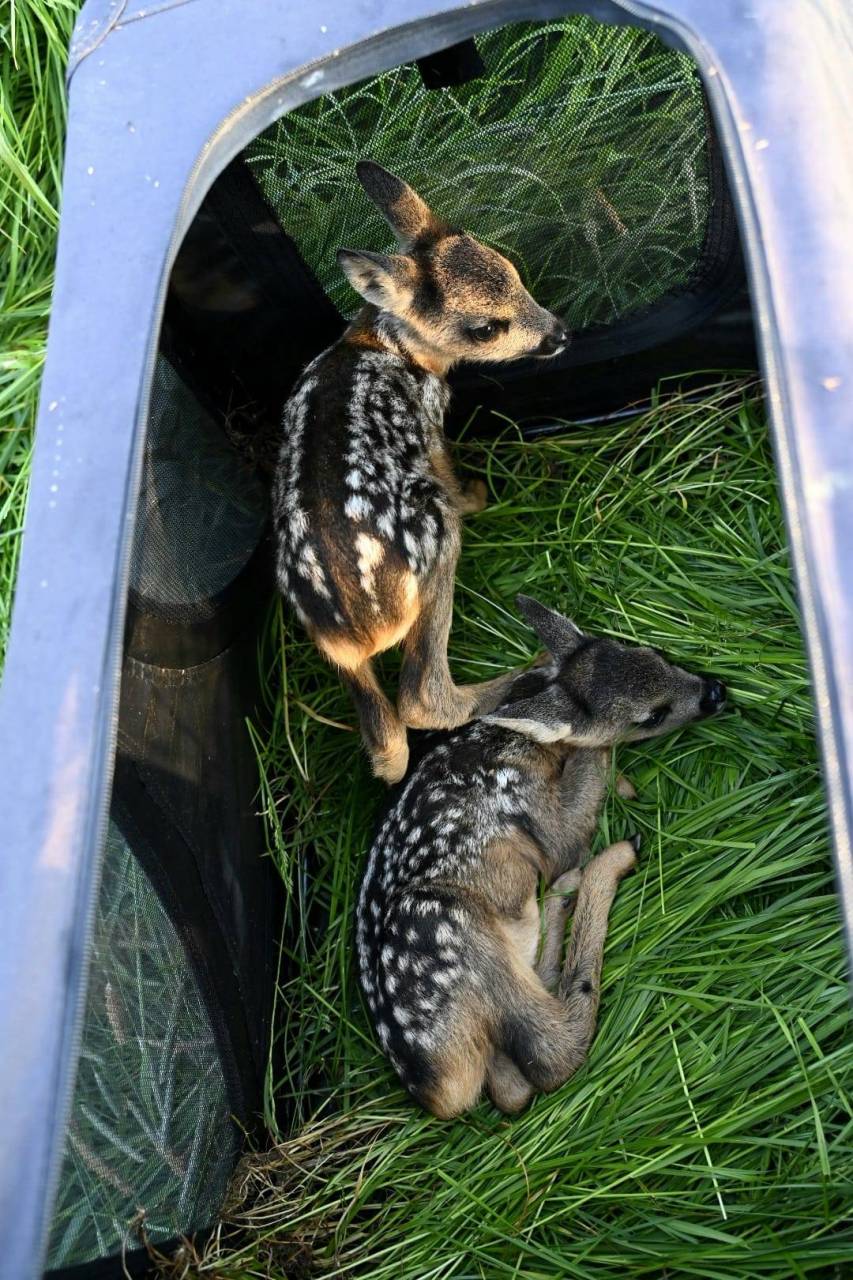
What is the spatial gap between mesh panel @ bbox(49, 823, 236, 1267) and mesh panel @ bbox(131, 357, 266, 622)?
0.53 metres

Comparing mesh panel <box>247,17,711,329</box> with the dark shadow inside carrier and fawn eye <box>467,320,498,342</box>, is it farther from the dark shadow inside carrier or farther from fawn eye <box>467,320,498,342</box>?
fawn eye <box>467,320,498,342</box>

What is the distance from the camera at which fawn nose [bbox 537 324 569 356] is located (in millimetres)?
2725

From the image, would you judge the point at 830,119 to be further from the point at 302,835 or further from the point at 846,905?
the point at 302,835

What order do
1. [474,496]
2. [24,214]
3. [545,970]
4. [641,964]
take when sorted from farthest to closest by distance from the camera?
[24,214] < [474,496] < [545,970] < [641,964]

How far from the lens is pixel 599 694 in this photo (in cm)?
257

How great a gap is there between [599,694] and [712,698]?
0.82 ft

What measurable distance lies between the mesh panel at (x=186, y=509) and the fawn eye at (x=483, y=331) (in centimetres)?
65

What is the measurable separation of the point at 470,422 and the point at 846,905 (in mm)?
2079

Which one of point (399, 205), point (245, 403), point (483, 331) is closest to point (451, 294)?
point (483, 331)

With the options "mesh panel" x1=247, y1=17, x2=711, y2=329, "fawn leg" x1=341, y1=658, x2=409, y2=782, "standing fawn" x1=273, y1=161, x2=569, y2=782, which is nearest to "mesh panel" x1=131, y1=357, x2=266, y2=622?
"standing fawn" x1=273, y1=161, x2=569, y2=782

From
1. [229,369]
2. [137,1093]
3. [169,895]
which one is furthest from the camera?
[229,369]

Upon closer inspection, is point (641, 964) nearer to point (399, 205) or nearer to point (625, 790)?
point (625, 790)

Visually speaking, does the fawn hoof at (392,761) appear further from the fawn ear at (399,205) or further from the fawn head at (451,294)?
the fawn ear at (399,205)

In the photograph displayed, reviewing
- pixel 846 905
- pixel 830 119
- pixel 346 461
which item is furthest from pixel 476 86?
pixel 846 905
